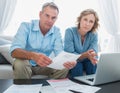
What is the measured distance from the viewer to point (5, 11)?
326cm

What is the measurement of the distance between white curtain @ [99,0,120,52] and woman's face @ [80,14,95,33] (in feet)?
4.33

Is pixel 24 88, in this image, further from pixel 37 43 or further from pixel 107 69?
pixel 37 43

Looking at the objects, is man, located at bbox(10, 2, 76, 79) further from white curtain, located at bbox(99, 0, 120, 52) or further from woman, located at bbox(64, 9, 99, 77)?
white curtain, located at bbox(99, 0, 120, 52)

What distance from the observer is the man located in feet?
5.96

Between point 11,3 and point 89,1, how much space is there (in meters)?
1.34

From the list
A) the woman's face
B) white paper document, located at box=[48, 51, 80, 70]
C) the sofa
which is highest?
the woman's face

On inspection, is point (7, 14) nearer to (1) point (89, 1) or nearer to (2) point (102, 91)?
(1) point (89, 1)

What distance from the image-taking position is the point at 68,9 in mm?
3561

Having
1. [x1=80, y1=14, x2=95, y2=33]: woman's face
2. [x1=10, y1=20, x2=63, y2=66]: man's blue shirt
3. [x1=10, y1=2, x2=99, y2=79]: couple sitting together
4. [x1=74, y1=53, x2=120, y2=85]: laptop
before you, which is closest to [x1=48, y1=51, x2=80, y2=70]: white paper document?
[x1=10, y1=2, x2=99, y2=79]: couple sitting together

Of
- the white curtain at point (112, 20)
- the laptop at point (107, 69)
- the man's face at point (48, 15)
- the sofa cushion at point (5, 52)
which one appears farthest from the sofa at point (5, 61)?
the white curtain at point (112, 20)

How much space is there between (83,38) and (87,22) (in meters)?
0.22

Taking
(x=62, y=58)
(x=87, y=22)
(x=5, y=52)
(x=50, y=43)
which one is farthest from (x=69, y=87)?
(x=5, y=52)

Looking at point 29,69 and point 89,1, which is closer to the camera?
point 29,69

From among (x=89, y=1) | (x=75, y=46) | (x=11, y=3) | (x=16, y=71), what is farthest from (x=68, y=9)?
(x=16, y=71)
